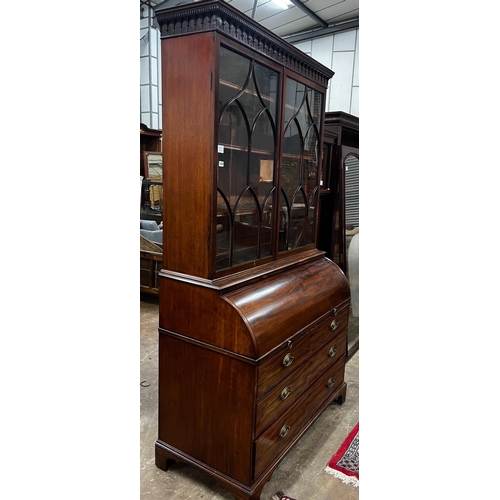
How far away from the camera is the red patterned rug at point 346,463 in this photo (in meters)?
1.87

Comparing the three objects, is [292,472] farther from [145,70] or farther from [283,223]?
[145,70]

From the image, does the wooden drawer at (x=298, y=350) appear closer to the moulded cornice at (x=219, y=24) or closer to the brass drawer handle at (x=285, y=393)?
the brass drawer handle at (x=285, y=393)

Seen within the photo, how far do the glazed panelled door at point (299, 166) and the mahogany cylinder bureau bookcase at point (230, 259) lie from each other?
15 mm

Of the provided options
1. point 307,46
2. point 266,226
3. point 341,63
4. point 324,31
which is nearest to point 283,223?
point 266,226

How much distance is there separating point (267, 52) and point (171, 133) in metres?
0.54

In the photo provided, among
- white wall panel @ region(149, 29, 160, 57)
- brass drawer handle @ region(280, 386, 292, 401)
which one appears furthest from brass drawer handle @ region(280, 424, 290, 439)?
white wall panel @ region(149, 29, 160, 57)

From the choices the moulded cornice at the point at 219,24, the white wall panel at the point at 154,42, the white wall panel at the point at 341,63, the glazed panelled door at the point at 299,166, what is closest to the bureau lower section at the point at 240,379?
the glazed panelled door at the point at 299,166

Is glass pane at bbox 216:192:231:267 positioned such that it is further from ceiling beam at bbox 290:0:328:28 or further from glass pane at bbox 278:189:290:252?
ceiling beam at bbox 290:0:328:28

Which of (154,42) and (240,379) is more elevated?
(154,42)

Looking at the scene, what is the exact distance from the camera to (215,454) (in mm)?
1706

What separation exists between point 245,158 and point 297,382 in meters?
1.05

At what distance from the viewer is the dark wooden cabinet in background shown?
282 cm

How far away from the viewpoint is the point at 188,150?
157 centimetres
